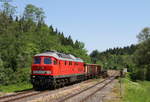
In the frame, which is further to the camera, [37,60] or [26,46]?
[26,46]

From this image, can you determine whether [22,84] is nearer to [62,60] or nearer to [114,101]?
[62,60]

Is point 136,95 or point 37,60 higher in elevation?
point 37,60

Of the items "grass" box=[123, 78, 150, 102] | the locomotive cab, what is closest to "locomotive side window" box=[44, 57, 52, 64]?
the locomotive cab

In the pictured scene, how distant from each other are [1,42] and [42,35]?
41116 millimetres

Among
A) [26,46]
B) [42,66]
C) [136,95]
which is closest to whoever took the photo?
[136,95]

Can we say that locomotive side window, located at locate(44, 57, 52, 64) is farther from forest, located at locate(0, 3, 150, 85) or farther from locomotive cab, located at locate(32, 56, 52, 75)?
forest, located at locate(0, 3, 150, 85)

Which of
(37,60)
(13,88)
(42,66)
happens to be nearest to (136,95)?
(42,66)

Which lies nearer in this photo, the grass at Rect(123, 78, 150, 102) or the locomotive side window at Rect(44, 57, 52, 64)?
the grass at Rect(123, 78, 150, 102)

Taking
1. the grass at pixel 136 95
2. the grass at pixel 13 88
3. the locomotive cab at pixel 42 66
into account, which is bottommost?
the grass at pixel 136 95

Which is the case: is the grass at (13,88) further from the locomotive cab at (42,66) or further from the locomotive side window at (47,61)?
the locomotive side window at (47,61)

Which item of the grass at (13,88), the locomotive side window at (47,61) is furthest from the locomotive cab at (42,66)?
the grass at (13,88)

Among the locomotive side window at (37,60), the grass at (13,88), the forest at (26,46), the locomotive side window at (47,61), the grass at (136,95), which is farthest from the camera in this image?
the forest at (26,46)

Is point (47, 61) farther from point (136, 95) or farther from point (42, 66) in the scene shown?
point (136, 95)

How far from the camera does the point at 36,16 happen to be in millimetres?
101250
